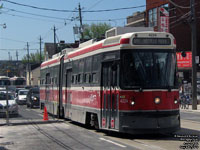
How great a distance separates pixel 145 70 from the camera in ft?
41.7

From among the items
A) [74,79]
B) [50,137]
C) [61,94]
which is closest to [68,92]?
[74,79]

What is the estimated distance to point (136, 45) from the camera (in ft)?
42.0

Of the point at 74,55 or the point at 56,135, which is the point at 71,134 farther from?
the point at 74,55

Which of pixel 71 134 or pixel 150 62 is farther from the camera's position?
pixel 71 134

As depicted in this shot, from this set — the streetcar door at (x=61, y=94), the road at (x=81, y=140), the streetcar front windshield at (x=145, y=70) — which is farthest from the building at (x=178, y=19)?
the streetcar front windshield at (x=145, y=70)

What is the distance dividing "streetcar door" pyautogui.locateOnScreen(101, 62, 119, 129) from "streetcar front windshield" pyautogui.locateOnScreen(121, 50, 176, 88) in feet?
1.33

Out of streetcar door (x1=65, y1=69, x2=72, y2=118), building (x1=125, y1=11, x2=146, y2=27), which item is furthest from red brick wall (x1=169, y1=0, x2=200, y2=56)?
streetcar door (x1=65, y1=69, x2=72, y2=118)

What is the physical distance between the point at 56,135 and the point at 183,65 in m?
28.1

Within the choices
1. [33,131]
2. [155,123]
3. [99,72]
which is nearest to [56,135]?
[33,131]

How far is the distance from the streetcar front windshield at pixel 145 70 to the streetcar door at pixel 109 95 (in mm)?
405

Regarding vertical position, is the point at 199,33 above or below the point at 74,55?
above

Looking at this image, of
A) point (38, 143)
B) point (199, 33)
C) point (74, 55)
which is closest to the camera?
point (38, 143)

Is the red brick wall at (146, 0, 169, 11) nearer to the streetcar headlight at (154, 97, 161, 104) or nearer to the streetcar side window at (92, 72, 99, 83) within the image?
the streetcar side window at (92, 72, 99, 83)

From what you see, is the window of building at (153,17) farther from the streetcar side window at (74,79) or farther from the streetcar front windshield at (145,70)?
the streetcar front windshield at (145,70)
